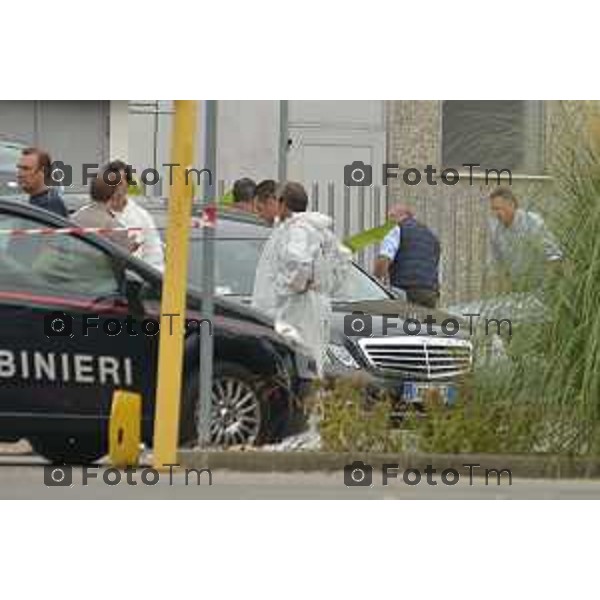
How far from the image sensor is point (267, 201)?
15406 millimetres

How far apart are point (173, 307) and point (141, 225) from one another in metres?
1.60

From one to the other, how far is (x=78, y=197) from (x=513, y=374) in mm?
3859

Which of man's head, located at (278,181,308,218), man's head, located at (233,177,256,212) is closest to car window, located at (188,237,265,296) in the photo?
man's head, located at (278,181,308,218)

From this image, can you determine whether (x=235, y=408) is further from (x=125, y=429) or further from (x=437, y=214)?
(x=437, y=214)

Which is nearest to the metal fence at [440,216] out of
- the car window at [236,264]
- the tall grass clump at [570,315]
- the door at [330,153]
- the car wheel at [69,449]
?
the tall grass clump at [570,315]

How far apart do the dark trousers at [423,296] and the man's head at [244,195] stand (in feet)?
4.85

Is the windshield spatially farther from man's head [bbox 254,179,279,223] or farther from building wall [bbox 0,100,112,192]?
building wall [bbox 0,100,112,192]

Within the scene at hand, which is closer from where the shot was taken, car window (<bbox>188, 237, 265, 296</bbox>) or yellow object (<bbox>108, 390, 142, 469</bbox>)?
yellow object (<bbox>108, 390, 142, 469</bbox>)

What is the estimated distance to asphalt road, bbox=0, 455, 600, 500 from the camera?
1152cm

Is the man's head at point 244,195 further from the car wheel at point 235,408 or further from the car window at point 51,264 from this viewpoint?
the car window at point 51,264

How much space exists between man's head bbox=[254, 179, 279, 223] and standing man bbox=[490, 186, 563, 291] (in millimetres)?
2134

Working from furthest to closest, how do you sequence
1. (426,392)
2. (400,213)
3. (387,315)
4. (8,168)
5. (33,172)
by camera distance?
(8,168), (400,213), (387,315), (33,172), (426,392)

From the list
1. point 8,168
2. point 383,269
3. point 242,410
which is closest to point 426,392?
point 242,410
